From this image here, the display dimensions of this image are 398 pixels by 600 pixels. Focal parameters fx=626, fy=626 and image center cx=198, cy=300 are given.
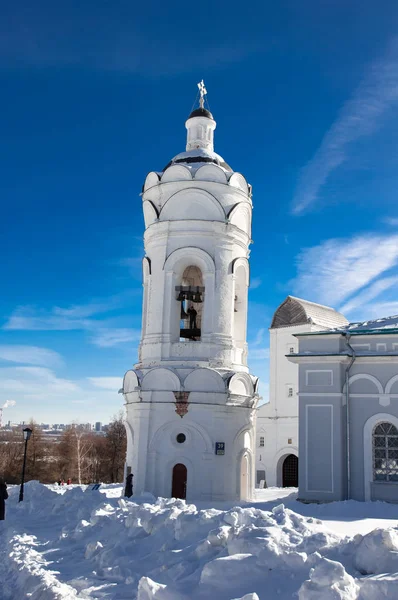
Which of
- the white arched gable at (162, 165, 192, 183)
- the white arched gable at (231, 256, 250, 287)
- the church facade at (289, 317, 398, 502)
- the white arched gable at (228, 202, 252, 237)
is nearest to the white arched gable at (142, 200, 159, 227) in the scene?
the white arched gable at (162, 165, 192, 183)

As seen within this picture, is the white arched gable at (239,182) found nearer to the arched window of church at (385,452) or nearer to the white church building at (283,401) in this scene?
the arched window of church at (385,452)

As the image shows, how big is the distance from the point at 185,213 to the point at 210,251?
1.57 metres

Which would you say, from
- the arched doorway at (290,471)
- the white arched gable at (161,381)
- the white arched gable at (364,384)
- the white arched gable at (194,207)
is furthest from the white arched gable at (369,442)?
the arched doorway at (290,471)

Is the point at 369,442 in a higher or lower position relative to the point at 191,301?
lower

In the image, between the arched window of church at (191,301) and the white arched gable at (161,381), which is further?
the arched window of church at (191,301)

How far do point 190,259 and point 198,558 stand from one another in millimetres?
13759

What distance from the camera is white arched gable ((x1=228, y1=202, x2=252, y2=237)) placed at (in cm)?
2144

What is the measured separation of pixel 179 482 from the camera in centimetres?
1941

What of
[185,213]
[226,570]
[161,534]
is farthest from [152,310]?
[226,570]

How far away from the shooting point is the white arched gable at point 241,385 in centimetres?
2009

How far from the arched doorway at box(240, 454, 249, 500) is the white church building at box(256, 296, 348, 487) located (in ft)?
32.1

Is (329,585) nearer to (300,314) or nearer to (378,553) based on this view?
(378,553)

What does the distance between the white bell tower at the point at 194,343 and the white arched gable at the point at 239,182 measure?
0.04 metres

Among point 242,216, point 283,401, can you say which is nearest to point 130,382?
point 242,216
